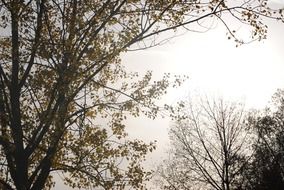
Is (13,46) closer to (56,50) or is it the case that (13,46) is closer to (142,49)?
(56,50)

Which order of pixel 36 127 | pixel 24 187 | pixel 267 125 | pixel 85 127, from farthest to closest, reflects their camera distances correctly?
1. pixel 267 125
2. pixel 85 127
3. pixel 36 127
4. pixel 24 187

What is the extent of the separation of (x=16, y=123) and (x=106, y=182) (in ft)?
9.15

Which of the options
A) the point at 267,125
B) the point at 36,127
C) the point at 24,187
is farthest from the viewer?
the point at 267,125

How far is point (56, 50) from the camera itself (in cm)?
949

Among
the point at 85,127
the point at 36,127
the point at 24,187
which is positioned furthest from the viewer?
the point at 85,127

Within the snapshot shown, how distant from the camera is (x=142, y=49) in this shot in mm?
10523

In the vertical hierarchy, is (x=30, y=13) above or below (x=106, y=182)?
above

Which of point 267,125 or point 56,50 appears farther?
point 267,125

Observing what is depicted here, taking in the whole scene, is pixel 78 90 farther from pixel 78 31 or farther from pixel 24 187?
pixel 24 187

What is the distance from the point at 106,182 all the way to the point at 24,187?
85.4 inches

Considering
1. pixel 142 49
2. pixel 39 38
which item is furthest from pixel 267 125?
pixel 39 38

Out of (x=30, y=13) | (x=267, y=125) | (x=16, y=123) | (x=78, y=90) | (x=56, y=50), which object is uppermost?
(x=267, y=125)

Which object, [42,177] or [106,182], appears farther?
[106,182]

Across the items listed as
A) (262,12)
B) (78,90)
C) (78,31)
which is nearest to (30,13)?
(78,31)
